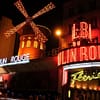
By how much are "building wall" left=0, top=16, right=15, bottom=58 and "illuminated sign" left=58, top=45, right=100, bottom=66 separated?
10832 mm

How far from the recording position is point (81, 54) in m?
14.5

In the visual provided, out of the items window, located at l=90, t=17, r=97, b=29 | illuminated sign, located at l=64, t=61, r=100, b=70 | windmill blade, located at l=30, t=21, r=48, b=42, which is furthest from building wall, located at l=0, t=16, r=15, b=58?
illuminated sign, located at l=64, t=61, r=100, b=70

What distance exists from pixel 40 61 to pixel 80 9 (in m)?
5.54

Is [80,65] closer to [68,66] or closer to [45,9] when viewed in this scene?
[68,66]

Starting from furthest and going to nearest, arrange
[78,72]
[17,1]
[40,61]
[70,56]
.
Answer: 1. [17,1]
2. [40,61]
3. [78,72]
4. [70,56]

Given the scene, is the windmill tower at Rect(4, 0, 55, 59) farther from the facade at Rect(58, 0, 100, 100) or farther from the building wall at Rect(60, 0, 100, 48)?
the facade at Rect(58, 0, 100, 100)

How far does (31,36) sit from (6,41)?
354 cm

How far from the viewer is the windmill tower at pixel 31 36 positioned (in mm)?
22734

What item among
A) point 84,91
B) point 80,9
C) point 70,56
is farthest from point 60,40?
point 70,56

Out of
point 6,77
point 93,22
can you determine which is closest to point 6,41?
point 6,77

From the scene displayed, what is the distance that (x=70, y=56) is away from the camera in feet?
49.5

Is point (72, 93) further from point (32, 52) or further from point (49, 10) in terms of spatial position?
point (49, 10)

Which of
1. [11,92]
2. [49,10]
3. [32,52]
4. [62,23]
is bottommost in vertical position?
[11,92]

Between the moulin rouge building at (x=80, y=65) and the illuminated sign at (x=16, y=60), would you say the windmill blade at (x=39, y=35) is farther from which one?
the moulin rouge building at (x=80, y=65)
